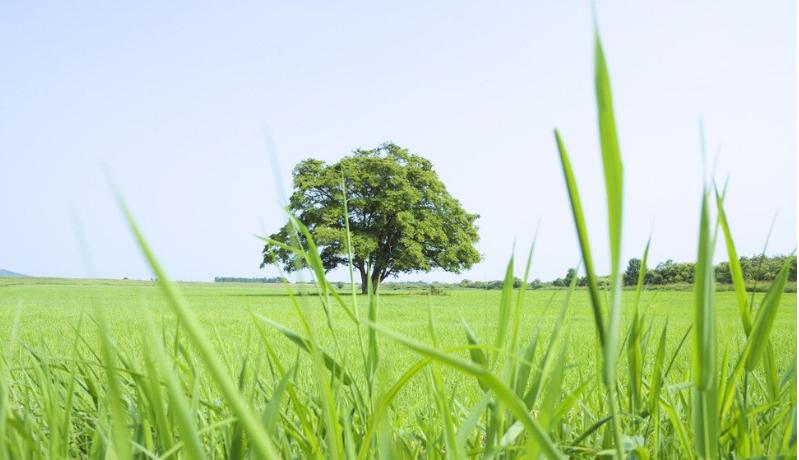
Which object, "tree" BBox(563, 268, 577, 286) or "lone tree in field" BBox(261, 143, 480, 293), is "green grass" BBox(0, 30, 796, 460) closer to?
"tree" BBox(563, 268, 577, 286)

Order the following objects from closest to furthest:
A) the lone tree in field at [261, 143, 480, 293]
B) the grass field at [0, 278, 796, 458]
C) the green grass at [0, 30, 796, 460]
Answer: the green grass at [0, 30, 796, 460] < the grass field at [0, 278, 796, 458] < the lone tree in field at [261, 143, 480, 293]

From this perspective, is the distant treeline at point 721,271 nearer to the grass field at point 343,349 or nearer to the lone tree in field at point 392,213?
the grass field at point 343,349

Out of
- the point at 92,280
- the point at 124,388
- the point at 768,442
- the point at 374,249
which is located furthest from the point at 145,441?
the point at 374,249

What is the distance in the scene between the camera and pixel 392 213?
1257 inches

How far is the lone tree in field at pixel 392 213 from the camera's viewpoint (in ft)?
101

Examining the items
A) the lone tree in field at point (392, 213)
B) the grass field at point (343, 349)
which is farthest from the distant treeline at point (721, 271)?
the lone tree in field at point (392, 213)

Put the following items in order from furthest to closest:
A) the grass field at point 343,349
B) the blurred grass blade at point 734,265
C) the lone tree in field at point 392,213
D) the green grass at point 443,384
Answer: the lone tree in field at point 392,213, the grass field at point 343,349, the blurred grass blade at point 734,265, the green grass at point 443,384

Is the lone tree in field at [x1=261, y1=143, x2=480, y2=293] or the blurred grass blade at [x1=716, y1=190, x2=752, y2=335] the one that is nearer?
the blurred grass blade at [x1=716, y1=190, x2=752, y2=335]

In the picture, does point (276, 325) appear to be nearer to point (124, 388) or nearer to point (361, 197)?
A: point (124, 388)

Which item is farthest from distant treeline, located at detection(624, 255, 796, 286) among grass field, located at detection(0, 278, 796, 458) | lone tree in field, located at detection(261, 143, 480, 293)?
lone tree in field, located at detection(261, 143, 480, 293)

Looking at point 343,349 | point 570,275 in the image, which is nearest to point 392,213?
point 343,349

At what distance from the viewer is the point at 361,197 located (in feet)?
105

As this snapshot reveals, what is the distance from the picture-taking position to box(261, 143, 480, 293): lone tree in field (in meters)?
30.9

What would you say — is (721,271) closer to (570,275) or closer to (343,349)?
(570,275)
